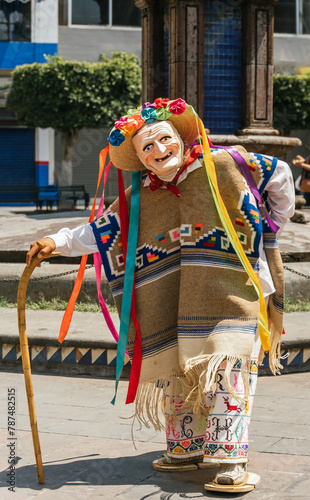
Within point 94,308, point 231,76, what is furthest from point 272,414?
point 231,76

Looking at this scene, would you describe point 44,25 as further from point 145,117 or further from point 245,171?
point 245,171

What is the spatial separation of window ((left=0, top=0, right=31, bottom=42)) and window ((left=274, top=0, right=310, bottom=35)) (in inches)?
329

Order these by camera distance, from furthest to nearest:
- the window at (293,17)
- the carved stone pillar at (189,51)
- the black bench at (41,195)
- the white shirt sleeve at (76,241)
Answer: the window at (293,17) → the black bench at (41,195) → the carved stone pillar at (189,51) → the white shirt sleeve at (76,241)

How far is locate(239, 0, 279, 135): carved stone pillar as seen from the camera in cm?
977

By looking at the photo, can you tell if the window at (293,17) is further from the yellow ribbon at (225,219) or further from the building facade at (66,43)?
the yellow ribbon at (225,219)

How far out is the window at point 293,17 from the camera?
1101 inches

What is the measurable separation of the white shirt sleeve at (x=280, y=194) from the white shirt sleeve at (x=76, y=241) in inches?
35.6

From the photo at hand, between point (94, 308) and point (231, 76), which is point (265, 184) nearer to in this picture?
point (94, 308)

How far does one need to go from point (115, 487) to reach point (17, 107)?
2017 centimetres

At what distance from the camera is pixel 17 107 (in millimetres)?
23047

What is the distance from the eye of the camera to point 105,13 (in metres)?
27.8

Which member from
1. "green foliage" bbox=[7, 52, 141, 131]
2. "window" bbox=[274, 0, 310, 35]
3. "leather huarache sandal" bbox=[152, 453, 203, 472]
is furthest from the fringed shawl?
"window" bbox=[274, 0, 310, 35]

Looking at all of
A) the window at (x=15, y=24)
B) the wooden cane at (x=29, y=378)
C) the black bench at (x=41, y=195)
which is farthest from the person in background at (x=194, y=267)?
the window at (x=15, y=24)

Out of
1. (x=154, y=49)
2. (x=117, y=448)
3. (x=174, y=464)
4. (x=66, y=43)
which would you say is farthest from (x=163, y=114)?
(x=66, y=43)
